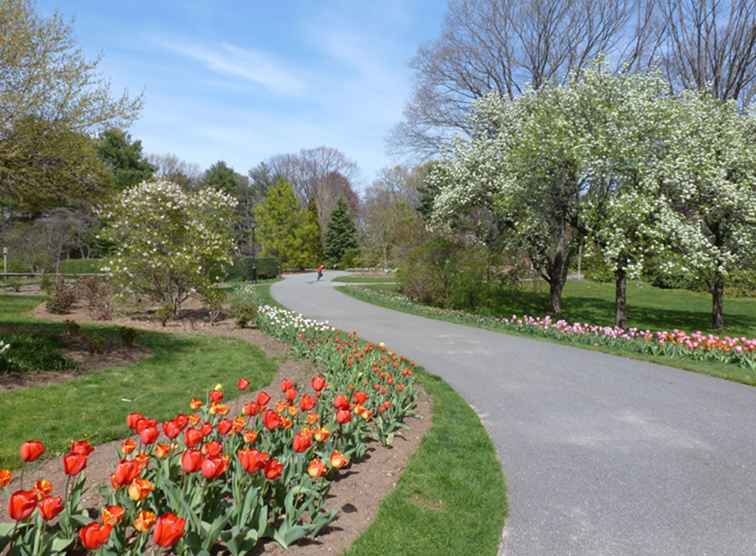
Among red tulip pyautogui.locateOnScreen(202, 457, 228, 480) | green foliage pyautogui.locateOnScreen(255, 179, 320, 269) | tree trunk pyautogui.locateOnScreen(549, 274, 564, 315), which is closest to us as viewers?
red tulip pyautogui.locateOnScreen(202, 457, 228, 480)

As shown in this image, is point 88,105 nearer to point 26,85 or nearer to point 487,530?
point 26,85

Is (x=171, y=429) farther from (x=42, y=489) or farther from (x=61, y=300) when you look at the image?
(x=61, y=300)

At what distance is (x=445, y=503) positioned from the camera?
133 inches

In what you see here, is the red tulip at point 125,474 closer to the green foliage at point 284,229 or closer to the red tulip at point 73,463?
the red tulip at point 73,463

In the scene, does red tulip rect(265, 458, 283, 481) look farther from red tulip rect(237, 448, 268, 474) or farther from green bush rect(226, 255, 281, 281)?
green bush rect(226, 255, 281, 281)

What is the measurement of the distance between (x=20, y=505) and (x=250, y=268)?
98.9 feet

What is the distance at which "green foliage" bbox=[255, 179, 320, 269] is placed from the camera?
43406 millimetres

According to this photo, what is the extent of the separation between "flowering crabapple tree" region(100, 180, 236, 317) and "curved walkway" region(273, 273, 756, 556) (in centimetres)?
568

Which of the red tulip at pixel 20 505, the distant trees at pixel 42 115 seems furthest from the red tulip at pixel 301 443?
the distant trees at pixel 42 115

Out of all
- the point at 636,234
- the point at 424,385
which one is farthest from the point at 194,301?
the point at 636,234

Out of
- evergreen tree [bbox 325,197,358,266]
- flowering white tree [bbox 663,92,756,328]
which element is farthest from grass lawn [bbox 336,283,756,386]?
evergreen tree [bbox 325,197,358,266]

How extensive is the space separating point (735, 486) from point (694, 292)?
29.5m

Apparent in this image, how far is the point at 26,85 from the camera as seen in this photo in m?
6.14

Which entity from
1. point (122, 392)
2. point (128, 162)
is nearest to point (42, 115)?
point (122, 392)
